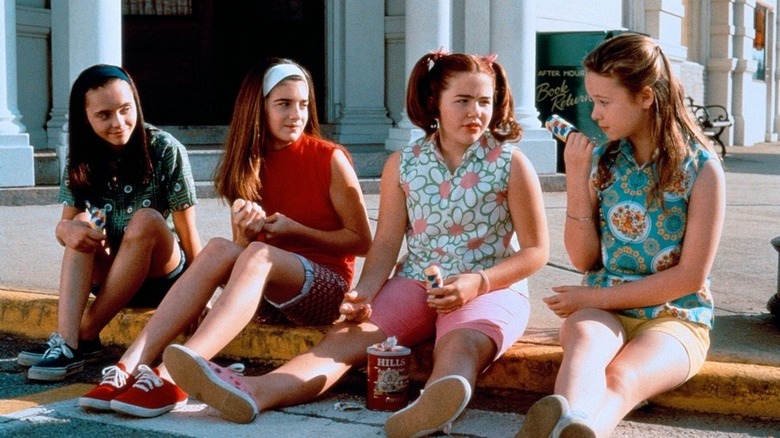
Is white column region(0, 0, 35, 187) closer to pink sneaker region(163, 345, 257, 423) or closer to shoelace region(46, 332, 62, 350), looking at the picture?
shoelace region(46, 332, 62, 350)

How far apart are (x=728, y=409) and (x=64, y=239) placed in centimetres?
240

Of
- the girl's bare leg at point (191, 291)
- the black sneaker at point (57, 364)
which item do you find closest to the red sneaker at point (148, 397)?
the girl's bare leg at point (191, 291)

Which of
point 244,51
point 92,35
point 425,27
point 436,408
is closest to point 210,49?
point 244,51

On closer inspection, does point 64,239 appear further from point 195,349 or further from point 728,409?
point 728,409

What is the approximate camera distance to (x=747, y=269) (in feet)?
18.7

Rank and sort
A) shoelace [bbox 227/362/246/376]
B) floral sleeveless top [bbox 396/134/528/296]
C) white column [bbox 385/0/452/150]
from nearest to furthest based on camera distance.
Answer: floral sleeveless top [bbox 396/134/528/296] < shoelace [bbox 227/362/246/376] < white column [bbox 385/0/452/150]

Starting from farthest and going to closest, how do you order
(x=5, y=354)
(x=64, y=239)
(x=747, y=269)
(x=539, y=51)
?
(x=539, y=51)
(x=747, y=269)
(x=5, y=354)
(x=64, y=239)

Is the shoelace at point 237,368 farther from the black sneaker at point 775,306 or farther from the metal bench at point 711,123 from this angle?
the metal bench at point 711,123

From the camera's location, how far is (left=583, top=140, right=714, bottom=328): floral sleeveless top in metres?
3.45

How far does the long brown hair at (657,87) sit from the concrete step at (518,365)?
631 mm

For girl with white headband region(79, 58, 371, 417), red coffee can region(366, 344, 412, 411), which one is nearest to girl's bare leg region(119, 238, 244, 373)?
girl with white headband region(79, 58, 371, 417)

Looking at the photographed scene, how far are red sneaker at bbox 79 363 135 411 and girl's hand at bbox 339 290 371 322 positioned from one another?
731 mm

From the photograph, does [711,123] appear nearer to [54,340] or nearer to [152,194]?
[152,194]

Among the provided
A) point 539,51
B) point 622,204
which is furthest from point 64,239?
point 539,51
